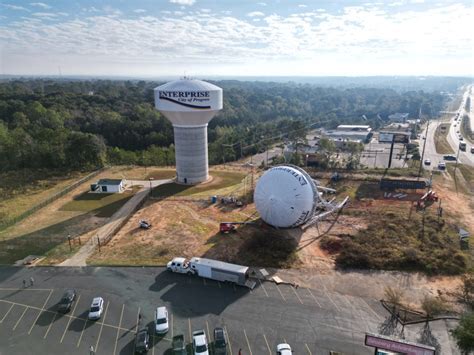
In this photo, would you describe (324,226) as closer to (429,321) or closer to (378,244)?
(378,244)

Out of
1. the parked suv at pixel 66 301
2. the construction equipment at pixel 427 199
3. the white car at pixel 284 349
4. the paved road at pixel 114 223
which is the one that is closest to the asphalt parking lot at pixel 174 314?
the parked suv at pixel 66 301

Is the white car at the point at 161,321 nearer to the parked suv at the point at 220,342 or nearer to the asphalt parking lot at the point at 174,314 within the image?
the asphalt parking lot at the point at 174,314

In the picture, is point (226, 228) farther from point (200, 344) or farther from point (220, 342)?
point (200, 344)

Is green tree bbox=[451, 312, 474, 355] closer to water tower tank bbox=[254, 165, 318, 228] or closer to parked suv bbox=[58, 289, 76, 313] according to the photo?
water tower tank bbox=[254, 165, 318, 228]

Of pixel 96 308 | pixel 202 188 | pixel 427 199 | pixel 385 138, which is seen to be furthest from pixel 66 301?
pixel 385 138

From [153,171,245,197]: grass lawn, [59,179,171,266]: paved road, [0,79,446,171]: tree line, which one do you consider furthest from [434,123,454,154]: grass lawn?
[59,179,171,266]: paved road

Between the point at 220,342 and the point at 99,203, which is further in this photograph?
the point at 99,203
